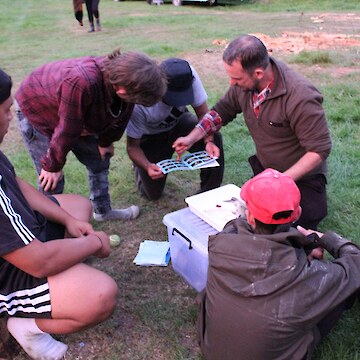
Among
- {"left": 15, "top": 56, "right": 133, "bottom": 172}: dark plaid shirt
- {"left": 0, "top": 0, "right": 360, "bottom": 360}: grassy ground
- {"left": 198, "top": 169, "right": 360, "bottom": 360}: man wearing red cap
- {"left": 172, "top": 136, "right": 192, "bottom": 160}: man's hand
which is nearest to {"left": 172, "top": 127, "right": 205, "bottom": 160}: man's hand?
{"left": 172, "top": 136, "right": 192, "bottom": 160}: man's hand

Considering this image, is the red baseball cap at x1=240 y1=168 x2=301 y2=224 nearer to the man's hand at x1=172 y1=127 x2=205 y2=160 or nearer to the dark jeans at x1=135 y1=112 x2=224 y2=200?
the man's hand at x1=172 y1=127 x2=205 y2=160

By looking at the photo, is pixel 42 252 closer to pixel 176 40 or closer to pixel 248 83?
pixel 248 83

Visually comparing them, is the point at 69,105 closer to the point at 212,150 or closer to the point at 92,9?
the point at 212,150

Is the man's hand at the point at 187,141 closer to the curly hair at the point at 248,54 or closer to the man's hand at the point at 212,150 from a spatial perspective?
the man's hand at the point at 212,150

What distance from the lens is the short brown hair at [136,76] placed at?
230cm

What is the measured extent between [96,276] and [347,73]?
5.34 metres

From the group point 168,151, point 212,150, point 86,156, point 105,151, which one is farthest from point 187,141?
point 86,156

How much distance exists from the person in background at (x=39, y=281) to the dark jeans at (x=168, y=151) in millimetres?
1397

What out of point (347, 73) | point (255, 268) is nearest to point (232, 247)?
point (255, 268)

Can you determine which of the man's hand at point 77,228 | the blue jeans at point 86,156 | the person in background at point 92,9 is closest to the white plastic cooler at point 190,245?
the man's hand at point 77,228

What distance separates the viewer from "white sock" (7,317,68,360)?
1.99m

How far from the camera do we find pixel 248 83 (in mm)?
2594

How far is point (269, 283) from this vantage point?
1.67m

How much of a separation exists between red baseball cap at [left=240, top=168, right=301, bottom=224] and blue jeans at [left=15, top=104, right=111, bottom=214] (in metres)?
1.56
